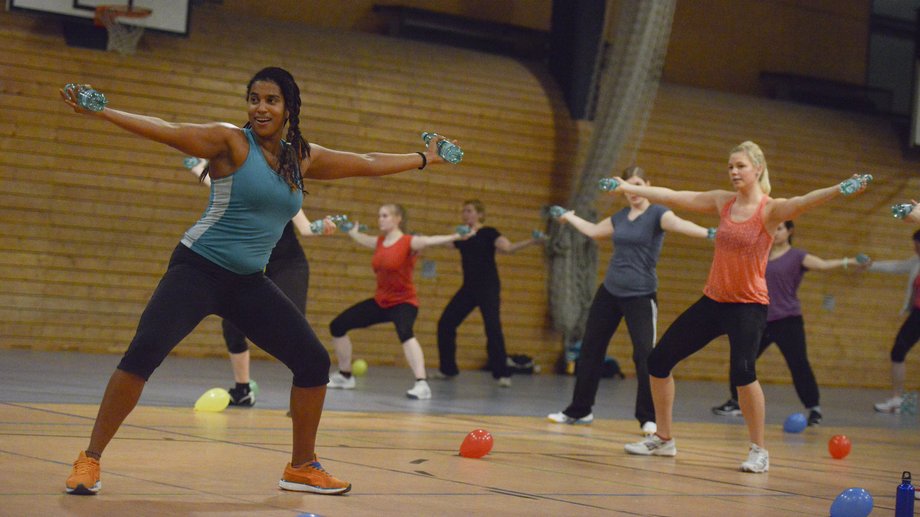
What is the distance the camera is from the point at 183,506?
4207 mm

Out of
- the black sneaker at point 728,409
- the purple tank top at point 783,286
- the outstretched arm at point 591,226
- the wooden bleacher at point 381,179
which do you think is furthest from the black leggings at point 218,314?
the wooden bleacher at point 381,179

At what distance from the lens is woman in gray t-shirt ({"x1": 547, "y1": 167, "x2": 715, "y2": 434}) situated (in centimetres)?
841

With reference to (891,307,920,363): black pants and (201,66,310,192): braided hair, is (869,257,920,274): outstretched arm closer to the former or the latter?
(891,307,920,363): black pants

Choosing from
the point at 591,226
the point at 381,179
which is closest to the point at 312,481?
the point at 591,226

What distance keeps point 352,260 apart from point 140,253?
2626mm

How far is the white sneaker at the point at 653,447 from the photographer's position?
727 cm

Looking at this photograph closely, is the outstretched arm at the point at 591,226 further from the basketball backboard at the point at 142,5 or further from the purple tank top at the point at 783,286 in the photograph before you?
the basketball backboard at the point at 142,5

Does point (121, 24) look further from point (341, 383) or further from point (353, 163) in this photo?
point (353, 163)

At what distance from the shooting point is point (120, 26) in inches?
492

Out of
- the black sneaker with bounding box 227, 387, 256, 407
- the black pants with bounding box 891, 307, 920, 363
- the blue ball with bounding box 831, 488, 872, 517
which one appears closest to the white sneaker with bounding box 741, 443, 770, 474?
the blue ball with bounding box 831, 488, 872, 517

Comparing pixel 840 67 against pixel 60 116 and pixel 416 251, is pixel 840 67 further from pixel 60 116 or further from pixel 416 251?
pixel 60 116

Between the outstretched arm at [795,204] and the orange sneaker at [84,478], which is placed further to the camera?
the outstretched arm at [795,204]

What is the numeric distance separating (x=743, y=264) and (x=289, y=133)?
3079mm

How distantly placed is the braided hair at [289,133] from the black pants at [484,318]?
7.98 m
